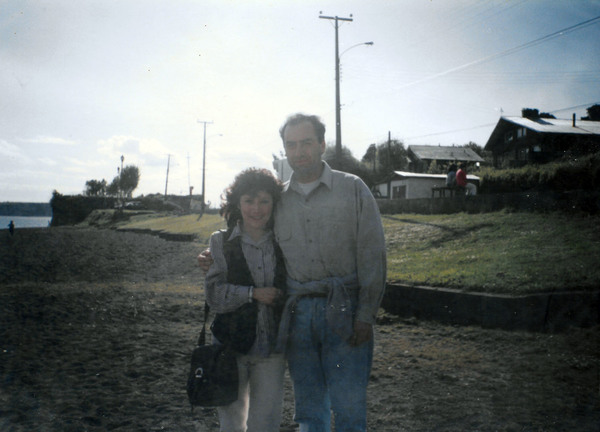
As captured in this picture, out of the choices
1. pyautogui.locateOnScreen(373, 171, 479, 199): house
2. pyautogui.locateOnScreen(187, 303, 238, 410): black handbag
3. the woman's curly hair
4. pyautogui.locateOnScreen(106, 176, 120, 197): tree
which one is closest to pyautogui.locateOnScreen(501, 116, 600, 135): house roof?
pyautogui.locateOnScreen(373, 171, 479, 199): house

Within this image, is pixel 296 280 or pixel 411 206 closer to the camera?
pixel 296 280

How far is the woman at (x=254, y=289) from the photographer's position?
235cm

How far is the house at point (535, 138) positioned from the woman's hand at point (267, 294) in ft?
81.3

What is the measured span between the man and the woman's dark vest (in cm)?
7

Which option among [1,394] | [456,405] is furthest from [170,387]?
[456,405]

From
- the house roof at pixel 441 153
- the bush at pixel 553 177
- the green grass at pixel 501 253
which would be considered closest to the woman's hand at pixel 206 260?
the green grass at pixel 501 253

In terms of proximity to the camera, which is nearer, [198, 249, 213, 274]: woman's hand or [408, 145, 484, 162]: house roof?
[198, 249, 213, 274]: woman's hand

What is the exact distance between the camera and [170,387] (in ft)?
12.7

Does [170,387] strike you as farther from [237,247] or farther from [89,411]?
[237,247]

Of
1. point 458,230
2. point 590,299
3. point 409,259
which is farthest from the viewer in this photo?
point 458,230

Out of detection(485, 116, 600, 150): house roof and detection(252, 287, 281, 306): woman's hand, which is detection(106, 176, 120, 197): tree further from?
detection(252, 287, 281, 306): woman's hand

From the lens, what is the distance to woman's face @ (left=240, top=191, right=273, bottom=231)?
8.10 ft

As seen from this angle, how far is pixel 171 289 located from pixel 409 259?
5081 millimetres

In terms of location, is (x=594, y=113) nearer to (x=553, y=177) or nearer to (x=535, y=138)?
(x=535, y=138)
